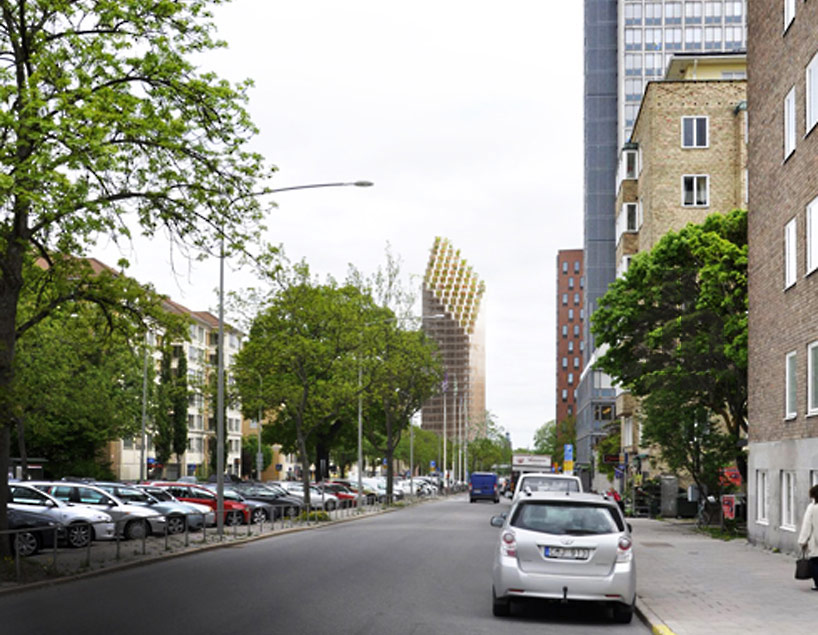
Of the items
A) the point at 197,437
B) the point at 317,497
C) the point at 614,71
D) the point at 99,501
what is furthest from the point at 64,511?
the point at 614,71

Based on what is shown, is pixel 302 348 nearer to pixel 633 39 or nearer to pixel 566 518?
pixel 566 518

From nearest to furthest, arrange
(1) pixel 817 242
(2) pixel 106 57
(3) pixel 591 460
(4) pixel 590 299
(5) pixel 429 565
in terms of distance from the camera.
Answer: (2) pixel 106 57 < (5) pixel 429 565 < (1) pixel 817 242 < (3) pixel 591 460 < (4) pixel 590 299

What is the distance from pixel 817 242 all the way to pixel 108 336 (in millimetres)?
14251

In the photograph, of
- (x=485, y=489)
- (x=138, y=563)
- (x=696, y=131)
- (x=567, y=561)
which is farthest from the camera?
(x=485, y=489)

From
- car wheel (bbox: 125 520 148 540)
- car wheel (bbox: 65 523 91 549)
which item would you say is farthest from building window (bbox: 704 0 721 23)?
car wheel (bbox: 65 523 91 549)

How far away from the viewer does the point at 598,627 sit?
13.4 metres

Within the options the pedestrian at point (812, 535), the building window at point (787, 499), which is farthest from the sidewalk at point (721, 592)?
the building window at point (787, 499)

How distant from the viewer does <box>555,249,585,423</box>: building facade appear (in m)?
195

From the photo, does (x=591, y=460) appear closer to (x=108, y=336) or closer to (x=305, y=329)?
(x=305, y=329)

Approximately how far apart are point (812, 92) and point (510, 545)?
14864 millimetres

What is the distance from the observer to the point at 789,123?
2625cm

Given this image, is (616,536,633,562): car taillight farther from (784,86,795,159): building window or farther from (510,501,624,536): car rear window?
(784,86,795,159): building window

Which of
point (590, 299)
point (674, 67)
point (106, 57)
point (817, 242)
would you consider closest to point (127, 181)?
point (106, 57)

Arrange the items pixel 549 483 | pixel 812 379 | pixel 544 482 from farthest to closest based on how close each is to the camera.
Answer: pixel 549 483 → pixel 544 482 → pixel 812 379
